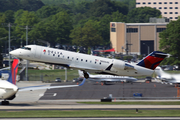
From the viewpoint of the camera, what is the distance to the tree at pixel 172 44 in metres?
172

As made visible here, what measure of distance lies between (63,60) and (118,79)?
241 ft

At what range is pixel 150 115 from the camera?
6038 centimetres

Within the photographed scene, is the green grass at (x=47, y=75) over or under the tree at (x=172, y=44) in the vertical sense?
under

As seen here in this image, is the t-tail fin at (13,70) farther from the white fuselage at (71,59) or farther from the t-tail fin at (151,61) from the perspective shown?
the t-tail fin at (151,61)

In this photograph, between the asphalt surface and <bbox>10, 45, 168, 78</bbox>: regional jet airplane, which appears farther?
the asphalt surface

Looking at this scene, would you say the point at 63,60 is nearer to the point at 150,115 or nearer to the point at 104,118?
the point at 104,118

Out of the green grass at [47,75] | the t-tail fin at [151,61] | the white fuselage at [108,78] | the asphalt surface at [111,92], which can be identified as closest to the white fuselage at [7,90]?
the asphalt surface at [111,92]

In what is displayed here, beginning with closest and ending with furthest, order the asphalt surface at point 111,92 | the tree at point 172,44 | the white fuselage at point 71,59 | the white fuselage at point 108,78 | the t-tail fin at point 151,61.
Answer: the white fuselage at point 71,59 → the t-tail fin at point 151,61 → the asphalt surface at point 111,92 → the white fuselage at point 108,78 → the tree at point 172,44

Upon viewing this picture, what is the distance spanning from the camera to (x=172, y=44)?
173875 millimetres

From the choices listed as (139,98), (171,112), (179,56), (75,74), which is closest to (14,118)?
(171,112)

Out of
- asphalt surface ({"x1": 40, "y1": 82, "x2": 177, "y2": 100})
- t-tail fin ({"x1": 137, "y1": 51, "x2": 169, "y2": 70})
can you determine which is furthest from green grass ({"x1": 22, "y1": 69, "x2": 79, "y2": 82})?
t-tail fin ({"x1": 137, "y1": 51, "x2": 169, "y2": 70})

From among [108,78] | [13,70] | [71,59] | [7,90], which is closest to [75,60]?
[71,59]

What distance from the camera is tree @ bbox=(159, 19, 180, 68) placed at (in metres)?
172

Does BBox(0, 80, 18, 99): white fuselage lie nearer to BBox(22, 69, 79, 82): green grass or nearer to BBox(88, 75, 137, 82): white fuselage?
BBox(88, 75, 137, 82): white fuselage
